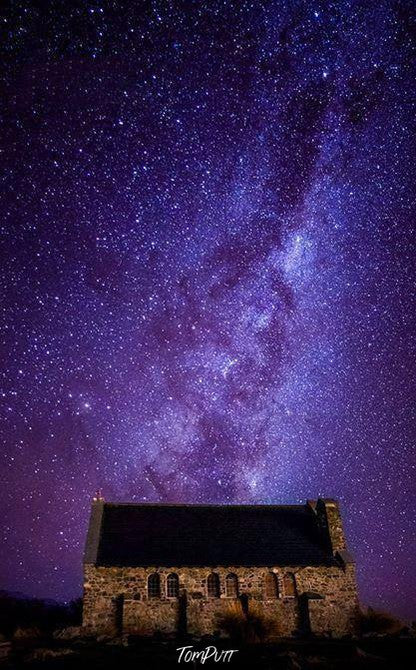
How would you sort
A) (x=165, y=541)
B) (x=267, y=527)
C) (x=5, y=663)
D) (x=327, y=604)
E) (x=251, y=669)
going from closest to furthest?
(x=251, y=669) < (x=5, y=663) < (x=327, y=604) < (x=165, y=541) < (x=267, y=527)

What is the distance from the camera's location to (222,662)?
13477 mm

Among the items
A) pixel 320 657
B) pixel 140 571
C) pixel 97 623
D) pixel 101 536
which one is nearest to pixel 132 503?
pixel 101 536

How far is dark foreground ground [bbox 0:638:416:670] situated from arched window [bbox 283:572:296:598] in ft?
28.4

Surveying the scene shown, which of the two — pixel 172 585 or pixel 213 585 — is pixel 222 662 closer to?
pixel 172 585

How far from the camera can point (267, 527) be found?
30.5 meters

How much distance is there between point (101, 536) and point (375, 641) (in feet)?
51.4

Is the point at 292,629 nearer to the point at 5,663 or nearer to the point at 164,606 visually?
the point at 164,606

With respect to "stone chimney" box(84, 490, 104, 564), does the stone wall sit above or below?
below

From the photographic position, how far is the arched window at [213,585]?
2637 cm

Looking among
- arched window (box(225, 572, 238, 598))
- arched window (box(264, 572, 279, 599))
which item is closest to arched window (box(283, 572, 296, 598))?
arched window (box(264, 572, 279, 599))

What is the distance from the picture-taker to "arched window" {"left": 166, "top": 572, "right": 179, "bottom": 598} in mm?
26000

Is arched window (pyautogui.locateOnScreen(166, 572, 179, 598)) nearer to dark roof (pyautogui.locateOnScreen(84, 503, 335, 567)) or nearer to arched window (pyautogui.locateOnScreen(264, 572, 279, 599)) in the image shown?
dark roof (pyautogui.locateOnScreen(84, 503, 335, 567))

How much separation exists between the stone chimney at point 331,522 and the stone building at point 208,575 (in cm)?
6

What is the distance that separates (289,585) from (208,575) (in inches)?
181
